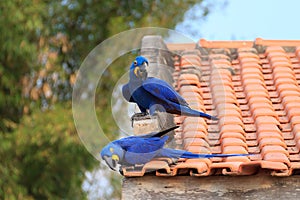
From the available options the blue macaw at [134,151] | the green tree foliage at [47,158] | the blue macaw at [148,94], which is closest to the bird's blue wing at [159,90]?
the blue macaw at [148,94]

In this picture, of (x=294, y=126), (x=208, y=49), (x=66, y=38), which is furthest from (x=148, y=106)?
(x=66, y=38)

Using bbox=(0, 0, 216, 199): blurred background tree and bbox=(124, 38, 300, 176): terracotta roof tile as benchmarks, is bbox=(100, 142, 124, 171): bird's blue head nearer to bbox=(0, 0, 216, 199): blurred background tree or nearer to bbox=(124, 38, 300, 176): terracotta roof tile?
bbox=(124, 38, 300, 176): terracotta roof tile

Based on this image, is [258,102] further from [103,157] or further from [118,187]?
[118,187]

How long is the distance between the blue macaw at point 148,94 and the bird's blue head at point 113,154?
0.41 m

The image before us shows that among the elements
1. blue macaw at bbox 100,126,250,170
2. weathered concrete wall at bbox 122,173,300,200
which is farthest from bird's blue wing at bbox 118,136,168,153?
weathered concrete wall at bbox 122,173,300,200

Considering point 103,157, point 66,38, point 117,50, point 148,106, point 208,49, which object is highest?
point 66,38

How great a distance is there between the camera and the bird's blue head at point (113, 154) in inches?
205

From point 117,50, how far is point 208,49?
8.66 ft

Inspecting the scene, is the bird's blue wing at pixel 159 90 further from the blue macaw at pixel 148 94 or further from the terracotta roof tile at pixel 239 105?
the terracotta roof tile at pixel 239 105

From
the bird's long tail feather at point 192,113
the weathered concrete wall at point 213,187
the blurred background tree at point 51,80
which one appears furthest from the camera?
the blurred background tree at point 51,80

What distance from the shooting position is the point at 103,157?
524 cm

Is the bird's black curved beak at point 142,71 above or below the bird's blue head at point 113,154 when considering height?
above

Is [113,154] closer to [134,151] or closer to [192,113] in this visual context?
[134,151]

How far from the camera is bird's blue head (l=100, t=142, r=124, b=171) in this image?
5.21m
